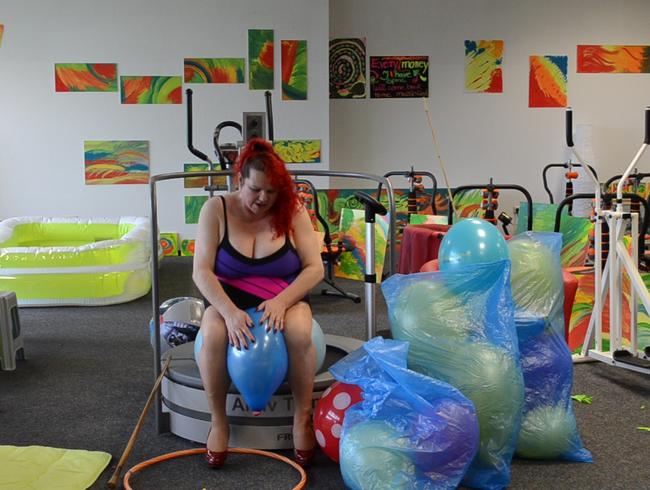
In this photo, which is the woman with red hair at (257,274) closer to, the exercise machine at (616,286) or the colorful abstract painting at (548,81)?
the exercise machine at (616,286)

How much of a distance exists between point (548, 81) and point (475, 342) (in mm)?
6884

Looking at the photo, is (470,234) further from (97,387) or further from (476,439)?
(97,387)

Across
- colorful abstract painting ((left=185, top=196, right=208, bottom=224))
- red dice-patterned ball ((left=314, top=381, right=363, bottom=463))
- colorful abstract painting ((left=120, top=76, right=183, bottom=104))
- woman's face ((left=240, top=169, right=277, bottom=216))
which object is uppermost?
colorful abstract painting ((left=120, top=76, right=183, bottom=104))

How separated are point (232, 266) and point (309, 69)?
5547 mm

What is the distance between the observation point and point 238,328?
101 inches

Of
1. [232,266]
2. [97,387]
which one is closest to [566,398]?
[232,266]

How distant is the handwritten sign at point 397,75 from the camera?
8438 mm

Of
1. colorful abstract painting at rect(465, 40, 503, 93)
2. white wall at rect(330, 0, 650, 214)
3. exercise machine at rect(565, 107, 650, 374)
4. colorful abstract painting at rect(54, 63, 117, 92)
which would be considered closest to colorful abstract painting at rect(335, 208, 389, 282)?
white wall at rect(330, 0, 650, 214)

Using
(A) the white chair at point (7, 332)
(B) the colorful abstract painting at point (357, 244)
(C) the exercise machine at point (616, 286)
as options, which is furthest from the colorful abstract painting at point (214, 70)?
(C) the exercise machine at point (616, 286)

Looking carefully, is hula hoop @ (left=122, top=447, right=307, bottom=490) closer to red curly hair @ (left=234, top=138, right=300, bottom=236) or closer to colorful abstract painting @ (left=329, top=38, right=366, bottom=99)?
red curly hair @ (left=234, top=138, right=300, bottom=236)

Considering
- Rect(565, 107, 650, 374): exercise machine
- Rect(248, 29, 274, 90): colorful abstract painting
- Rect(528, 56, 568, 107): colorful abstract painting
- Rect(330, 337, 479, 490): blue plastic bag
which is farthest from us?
Rect(528, 56, 568, 107): colorful abstract painting

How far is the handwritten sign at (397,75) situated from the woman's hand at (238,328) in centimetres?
623

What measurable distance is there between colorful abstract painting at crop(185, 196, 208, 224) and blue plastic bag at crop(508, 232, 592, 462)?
545cm

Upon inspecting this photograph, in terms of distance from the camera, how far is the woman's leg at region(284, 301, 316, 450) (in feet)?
8.64
